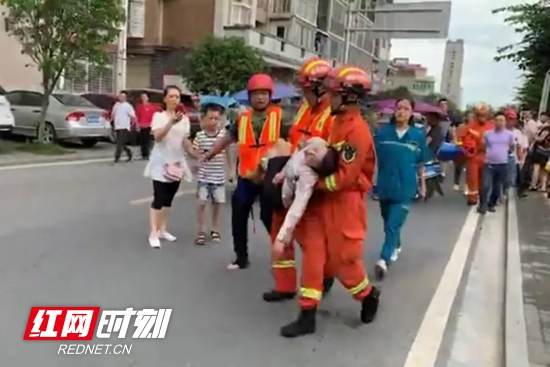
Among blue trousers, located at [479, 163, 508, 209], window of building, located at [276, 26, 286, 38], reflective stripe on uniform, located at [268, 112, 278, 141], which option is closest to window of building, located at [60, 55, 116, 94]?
blue trousers, located at [479, 163, 508, 209]

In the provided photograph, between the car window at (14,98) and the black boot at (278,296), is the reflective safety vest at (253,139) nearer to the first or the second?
the black boot at (278,296)

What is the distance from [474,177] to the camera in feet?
41.0

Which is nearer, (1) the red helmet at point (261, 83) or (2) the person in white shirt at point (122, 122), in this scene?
(1) the red helmet at point (261, 83)

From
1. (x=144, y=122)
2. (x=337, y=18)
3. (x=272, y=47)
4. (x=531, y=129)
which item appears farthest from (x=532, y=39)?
(x=337, y=18)

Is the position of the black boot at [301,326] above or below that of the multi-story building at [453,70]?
below

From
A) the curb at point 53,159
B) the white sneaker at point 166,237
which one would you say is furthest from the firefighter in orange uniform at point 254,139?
the curb at point 53,159

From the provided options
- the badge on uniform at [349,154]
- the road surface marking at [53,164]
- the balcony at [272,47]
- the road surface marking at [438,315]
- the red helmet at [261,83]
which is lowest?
the road surface marking at [53,164]

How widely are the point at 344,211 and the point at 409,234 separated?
487 centimetres

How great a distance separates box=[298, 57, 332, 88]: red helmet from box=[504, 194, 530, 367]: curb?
2.38 meters

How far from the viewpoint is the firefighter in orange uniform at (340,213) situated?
4664mm

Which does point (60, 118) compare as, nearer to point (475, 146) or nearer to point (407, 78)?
point (475, 146)

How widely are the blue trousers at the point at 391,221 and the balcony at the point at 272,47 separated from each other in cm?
2756

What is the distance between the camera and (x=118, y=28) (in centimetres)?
1762

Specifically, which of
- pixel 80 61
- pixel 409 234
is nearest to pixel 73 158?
pixel 80 61
